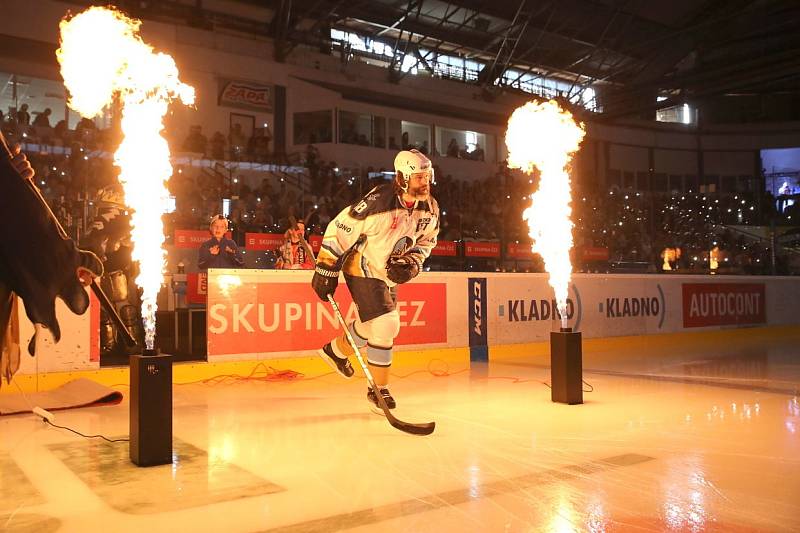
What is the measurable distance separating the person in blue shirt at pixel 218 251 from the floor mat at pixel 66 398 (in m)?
2.90

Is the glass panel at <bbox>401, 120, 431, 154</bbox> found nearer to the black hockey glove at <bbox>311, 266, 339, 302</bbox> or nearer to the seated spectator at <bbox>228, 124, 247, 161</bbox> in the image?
the seated spectator at <bbox>228, 124, 247, 161</bbox>

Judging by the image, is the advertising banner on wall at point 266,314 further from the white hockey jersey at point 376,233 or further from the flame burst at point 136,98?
the flame burst at point 136,98

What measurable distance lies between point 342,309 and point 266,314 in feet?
3.92

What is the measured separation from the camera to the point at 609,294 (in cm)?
1291

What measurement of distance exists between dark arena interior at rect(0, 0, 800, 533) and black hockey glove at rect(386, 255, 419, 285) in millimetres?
22

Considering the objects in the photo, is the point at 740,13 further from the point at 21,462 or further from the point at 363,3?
the point at 21,462

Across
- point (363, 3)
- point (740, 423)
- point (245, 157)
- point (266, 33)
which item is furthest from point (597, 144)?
point (740, 423)

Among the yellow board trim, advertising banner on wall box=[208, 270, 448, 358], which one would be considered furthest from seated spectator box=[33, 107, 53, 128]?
the yellow board trim

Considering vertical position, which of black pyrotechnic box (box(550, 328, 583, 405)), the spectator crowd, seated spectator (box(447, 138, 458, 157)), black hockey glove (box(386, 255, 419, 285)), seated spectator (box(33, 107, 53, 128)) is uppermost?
seated spectator (box(447, 138, 458, 157))

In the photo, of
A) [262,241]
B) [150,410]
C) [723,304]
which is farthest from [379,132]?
[150,410]

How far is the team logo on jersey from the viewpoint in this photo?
6.27 meters

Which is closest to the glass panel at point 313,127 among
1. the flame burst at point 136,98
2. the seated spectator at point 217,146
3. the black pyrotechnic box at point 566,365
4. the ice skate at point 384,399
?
the seated spectator at point 217,146

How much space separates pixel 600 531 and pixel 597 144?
32641 mm

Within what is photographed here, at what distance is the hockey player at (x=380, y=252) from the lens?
20.1ft
